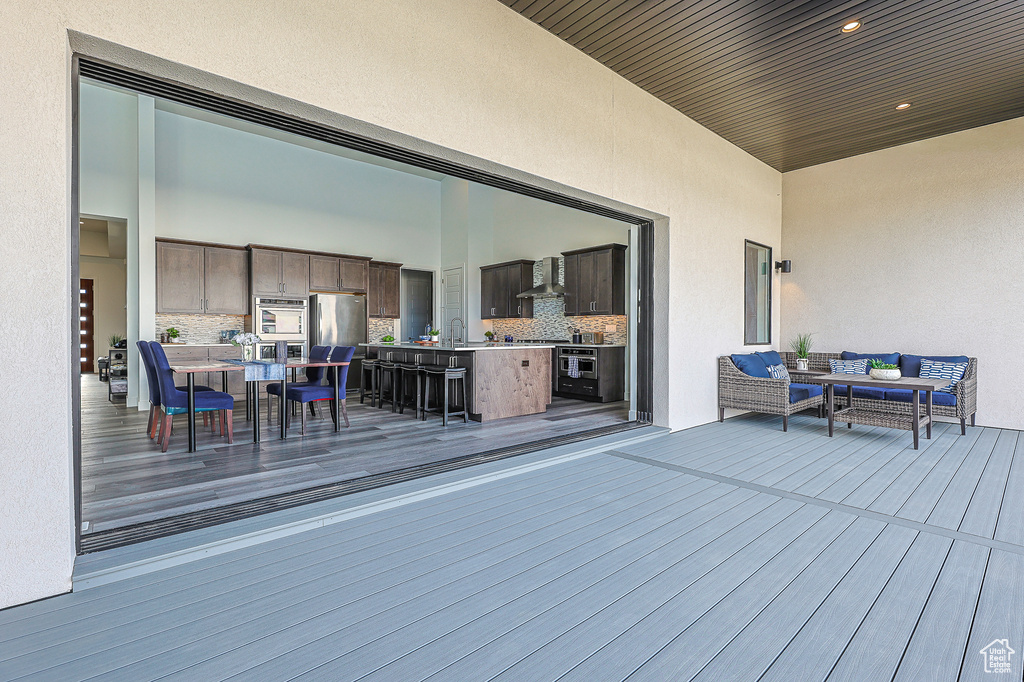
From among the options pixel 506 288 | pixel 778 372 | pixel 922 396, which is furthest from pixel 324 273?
pixel 922 396

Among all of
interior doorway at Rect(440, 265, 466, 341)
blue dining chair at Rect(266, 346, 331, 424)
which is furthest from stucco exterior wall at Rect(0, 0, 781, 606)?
interior doorway at Rect(440, 265, 466, 341)

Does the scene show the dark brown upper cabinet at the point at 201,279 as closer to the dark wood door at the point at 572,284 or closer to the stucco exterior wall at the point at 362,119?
the dark wood door at the point at 572,284

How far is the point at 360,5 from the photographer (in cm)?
274

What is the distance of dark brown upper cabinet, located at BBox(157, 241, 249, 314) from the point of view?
6910 millimetres

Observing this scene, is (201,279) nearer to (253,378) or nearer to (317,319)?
(317,319)

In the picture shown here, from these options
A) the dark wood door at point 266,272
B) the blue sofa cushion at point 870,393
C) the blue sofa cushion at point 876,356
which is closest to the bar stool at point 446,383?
the dark wood door at point 266,272

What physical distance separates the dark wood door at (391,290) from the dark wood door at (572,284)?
3.19 meters

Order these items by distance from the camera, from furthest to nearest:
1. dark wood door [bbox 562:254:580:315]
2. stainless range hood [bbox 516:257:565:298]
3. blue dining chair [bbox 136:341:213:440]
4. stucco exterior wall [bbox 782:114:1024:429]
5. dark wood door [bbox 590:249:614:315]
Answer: stainless range hood [bbox 516:257:565:298]
dark wood door [bbox 562:254:580:315]
dark wood door [bbox 590:249:614:315]
stucco exterior wall [bbox 782:114:1024:429]
blue dining chair [bbox 136:341:213:440]

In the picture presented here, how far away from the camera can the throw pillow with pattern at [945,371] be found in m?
5.07

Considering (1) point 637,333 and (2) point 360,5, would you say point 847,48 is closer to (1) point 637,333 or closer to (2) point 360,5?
(1) point 637,333

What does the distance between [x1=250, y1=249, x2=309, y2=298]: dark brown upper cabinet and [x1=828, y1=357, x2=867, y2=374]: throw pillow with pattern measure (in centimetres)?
768

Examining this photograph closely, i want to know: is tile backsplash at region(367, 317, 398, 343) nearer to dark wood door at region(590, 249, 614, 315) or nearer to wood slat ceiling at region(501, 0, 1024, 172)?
dark wood door at region(590, 249, 614, 315)

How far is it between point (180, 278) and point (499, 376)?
4925 millimetres

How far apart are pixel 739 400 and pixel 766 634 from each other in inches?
166
